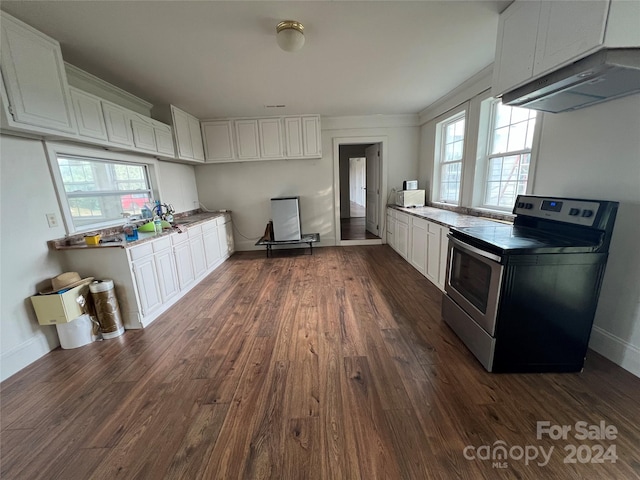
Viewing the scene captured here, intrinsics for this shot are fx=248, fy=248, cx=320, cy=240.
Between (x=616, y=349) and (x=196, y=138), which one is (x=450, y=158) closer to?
(x=616, y=349)

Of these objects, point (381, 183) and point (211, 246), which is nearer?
point (211, 246)

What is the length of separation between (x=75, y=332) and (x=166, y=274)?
0.89m

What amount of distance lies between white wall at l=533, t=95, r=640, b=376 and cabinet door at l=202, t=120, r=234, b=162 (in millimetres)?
4513

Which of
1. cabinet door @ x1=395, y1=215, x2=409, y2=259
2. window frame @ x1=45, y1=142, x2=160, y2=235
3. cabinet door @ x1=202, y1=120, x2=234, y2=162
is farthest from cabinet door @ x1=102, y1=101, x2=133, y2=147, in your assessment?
cabinet door @ x1=395, y1=215, x2=409, y2=259

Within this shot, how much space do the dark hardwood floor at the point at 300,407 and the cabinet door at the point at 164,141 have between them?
7.92 feet

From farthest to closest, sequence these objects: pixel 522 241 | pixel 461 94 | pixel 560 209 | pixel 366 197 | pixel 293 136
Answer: pixel 366 197, pixel 293 136, pixel 461 94, pixel 560 209, pixel 522 241

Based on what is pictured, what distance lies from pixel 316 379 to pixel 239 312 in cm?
133

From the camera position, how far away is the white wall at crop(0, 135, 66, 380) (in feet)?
6.21

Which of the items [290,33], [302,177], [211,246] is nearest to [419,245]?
[302,177]

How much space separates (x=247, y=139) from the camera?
15.0 ft

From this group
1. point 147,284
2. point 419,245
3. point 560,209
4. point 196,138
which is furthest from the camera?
point 196,138

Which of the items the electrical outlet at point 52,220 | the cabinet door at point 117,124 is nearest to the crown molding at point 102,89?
the cabinet door at point 117,124

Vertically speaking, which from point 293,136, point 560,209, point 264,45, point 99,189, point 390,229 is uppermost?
point 264,45

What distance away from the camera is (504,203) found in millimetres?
2930
